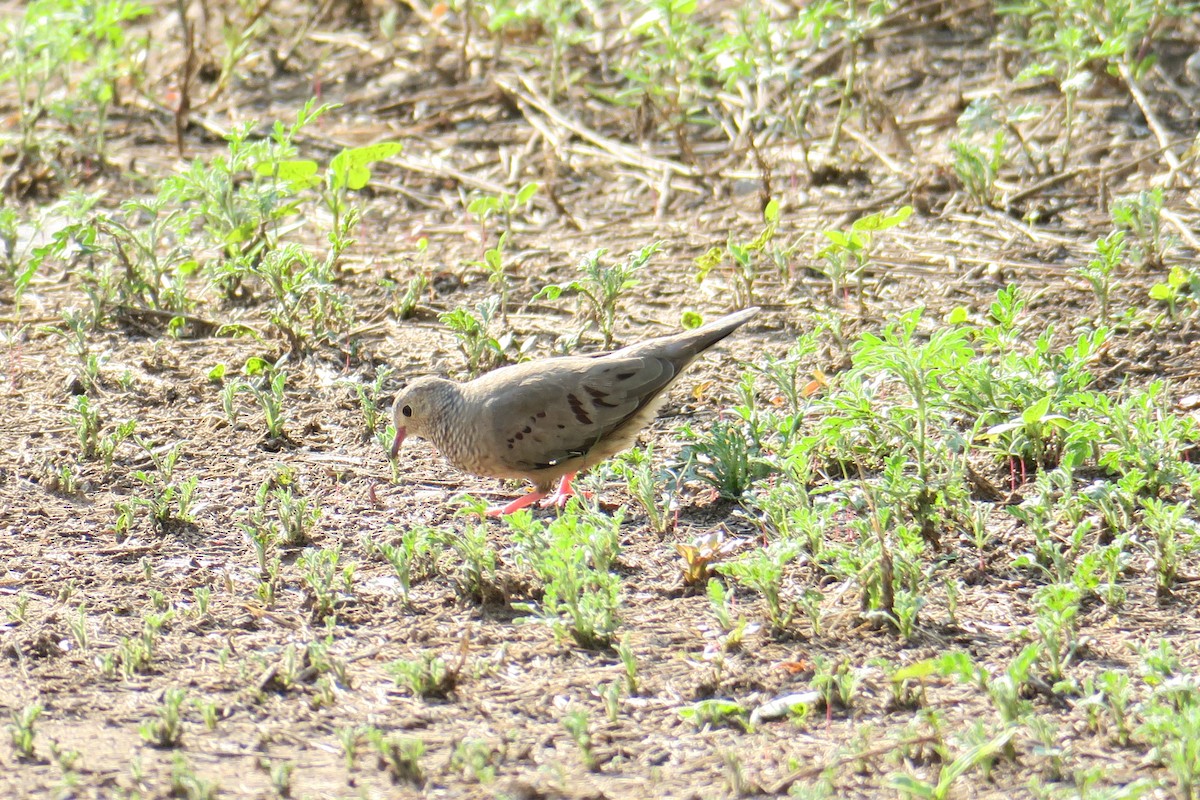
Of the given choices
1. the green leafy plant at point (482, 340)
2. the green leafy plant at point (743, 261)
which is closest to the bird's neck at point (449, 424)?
the green leafy plant at point (482, 340)

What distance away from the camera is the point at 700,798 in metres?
3.60

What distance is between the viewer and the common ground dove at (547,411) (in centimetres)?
557

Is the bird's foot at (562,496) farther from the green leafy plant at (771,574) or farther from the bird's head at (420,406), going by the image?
the green leafy plant at (771,574)

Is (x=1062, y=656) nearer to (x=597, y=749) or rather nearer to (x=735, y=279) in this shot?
(x=597, y=749)

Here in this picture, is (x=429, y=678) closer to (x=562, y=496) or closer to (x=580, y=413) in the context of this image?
(x=580, y=413)

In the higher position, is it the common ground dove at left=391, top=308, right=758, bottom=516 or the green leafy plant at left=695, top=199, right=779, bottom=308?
the green leafy plant at left=695, top=199, right=779, bottom=308

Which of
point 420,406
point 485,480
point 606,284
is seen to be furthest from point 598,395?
point 606,284

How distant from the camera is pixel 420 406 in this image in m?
5.77

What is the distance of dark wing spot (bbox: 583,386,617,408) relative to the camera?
5598 millimetres

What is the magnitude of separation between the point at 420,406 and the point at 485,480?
1.97 ft

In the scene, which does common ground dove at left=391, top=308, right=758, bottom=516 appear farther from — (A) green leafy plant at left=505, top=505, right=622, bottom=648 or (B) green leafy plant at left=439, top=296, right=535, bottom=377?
(A) green leafy plant at left=505, top=505, right=622, bottom=648

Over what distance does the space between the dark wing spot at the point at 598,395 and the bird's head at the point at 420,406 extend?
584 mm

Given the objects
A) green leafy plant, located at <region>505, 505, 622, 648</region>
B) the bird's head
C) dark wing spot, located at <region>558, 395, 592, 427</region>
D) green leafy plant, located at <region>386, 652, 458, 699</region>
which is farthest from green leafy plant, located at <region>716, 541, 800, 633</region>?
the bird's head

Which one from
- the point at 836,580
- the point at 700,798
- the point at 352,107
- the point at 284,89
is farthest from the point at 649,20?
the point at 700,798
